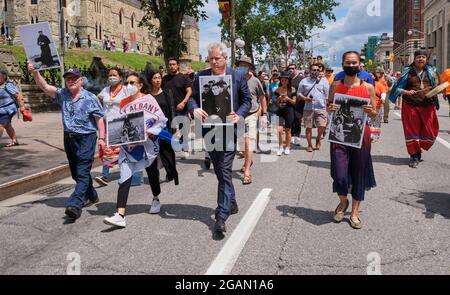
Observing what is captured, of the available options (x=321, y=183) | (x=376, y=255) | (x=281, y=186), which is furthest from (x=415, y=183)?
(x=376, y=255)

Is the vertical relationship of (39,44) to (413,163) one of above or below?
above

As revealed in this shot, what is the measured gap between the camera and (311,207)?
20.3 ft

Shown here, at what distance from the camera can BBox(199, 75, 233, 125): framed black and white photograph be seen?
5.27 meters

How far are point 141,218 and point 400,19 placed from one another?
13813 cm

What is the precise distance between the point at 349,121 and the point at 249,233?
1639 mm

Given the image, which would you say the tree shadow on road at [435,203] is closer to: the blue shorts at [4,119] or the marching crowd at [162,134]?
the marching crowd at [162,134]

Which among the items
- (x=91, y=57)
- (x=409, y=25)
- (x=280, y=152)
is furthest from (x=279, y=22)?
(x=409, y=25)

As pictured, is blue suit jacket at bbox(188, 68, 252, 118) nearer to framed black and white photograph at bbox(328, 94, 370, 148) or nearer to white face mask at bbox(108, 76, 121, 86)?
framed black and white photograph at bbox(328, 94, 370, 148)

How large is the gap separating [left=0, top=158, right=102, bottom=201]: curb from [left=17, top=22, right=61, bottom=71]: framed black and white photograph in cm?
186

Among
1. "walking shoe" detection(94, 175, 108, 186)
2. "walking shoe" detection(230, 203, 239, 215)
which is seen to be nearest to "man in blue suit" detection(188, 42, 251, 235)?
"walking shoe" detection(230, 203, 239, 215)

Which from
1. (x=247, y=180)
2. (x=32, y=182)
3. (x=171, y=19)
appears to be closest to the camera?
(x=247, y=180)

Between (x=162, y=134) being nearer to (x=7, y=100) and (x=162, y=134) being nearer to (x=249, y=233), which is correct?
(x=249, y=233)

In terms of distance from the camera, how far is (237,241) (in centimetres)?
485

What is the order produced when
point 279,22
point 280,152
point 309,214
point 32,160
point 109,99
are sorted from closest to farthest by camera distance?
point 309,214 < point 109,99 < point 32,160 < point 280,152 < point 279,22
